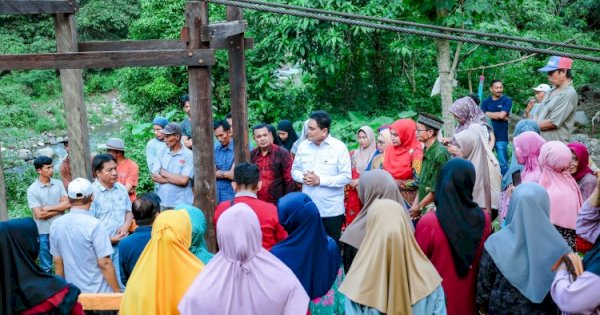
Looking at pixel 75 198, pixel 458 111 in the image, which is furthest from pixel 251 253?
pixel 458 111

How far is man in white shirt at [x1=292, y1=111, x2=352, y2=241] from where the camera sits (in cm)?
618

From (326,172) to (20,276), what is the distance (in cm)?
325

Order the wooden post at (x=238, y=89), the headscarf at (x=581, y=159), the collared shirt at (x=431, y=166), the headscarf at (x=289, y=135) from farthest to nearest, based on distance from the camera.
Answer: the headscarf at (x=289, y=135)
the wooden post at (x=238, y=89)
the collared shirt at (x=431, y=166)
the headscarf at (x=581, y=159)

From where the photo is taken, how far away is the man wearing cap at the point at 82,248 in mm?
4645

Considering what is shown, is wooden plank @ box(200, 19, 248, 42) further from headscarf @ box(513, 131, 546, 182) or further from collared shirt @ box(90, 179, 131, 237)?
headscarf @ box(513, 131, 546, 182)

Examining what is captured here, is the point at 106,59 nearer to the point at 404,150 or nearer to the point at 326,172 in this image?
the point at 326,172

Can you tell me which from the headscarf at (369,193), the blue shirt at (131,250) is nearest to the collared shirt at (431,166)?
the headscarf at (369,193)

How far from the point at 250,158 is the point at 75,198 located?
2.20 metres

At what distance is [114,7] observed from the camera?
2305 cm

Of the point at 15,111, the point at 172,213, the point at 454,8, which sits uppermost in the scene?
the point at 454,8

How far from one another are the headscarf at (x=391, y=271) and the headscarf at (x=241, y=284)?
372 mm

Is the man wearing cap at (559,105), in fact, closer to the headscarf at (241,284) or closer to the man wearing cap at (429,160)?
the man wearing cap at (429,160)

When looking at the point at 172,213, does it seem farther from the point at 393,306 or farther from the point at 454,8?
the point at 454,8

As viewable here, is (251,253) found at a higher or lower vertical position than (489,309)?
higher
